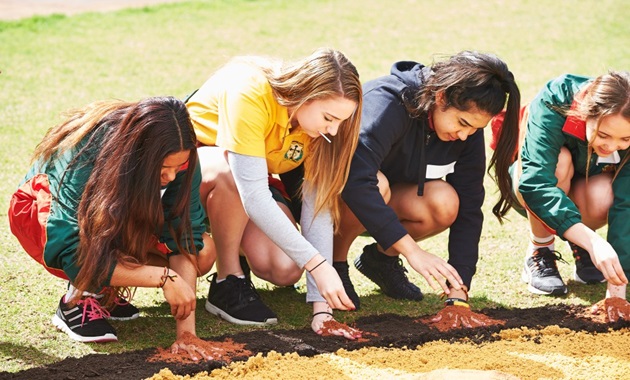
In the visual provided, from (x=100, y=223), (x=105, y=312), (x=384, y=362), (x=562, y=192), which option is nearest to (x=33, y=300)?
(x=105, y=312)

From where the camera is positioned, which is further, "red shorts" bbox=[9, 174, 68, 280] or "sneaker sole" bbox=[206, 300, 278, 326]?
"sneaker sole" bbox=[206, 300, 278, 326]

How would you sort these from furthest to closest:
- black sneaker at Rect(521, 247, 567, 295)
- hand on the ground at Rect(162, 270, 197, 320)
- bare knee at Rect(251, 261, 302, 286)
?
black sneaker at Rect(521, 247, 567, 295) → bare knee at Rect(251, 261, 302, 286) → hand on the ground at Rect(162, 270, 197, 320)

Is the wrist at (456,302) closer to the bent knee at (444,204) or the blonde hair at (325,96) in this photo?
the bent knee at (444,204)

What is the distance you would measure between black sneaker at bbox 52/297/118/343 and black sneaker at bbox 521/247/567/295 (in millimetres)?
2139

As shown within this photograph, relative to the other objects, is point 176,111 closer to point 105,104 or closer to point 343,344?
point 105,104

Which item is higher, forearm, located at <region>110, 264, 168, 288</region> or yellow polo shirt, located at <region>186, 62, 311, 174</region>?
yellow polo shirt, located at <region>186, 62, 311, 174</region>

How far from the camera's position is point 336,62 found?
3.54 metres

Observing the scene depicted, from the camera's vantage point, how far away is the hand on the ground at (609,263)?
367cm

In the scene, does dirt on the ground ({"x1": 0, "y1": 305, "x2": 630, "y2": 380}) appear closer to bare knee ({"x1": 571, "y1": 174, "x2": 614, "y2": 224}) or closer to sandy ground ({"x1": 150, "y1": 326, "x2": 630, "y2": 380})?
sandy ground ({"x1": 150, "y1": 326, "x2": 630, "y2": 380})

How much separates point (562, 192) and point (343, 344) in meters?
1.25

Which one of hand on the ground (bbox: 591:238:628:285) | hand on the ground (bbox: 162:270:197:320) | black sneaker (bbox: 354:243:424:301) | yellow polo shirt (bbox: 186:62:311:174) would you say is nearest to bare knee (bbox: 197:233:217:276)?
hand on the ground (bbox: 162:270:197:320)

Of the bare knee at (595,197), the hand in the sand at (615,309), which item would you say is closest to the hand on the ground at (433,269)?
the hand in the sand at (615,309)

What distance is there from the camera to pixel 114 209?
323cm

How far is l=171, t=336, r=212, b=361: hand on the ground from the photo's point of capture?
3351 millimetres
